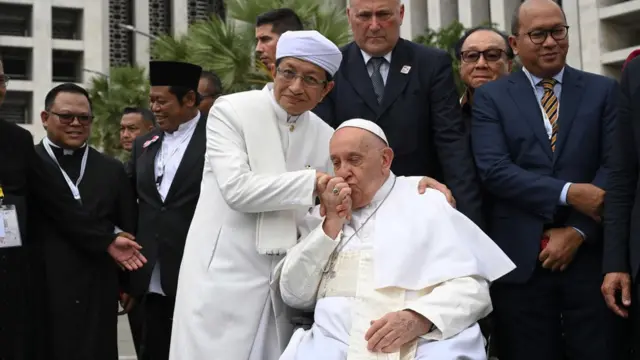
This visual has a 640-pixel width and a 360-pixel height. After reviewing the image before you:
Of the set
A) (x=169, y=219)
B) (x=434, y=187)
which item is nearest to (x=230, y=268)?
(x=434, y=187)

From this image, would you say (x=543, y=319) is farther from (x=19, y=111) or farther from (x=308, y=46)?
(x=19, y=111)

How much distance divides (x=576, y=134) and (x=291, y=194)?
156 centimetres

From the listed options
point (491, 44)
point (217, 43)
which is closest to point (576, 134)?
point (491, 44)

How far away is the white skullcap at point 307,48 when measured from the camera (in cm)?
436

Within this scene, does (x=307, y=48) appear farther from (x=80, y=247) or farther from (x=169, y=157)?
(x=80, y=247)

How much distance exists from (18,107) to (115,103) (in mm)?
19517

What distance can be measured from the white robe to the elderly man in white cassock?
0.18m

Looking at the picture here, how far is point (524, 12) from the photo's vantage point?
15.7ft

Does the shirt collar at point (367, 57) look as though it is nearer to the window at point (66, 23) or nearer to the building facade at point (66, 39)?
the building facade at point (66, 39)

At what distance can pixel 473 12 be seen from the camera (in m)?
30.8

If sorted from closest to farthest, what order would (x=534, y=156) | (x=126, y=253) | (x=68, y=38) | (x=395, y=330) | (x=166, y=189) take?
(x=395, y=330)
(x=534, y=156)
(x=126, y=253)
(x=166, y=189)
(x=68, y=38)

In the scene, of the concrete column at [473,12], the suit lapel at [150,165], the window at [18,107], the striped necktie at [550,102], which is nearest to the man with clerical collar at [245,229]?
the striped necktie at [550,102]

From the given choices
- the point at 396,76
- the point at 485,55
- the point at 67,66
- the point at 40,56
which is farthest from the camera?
the point at 67,66

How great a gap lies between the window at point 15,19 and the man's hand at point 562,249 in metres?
42.3
